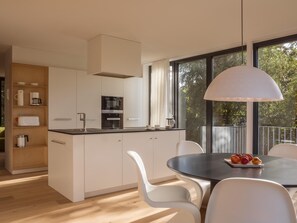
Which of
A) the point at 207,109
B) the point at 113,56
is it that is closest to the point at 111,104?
the point at 113,56

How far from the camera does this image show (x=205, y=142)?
539 centimetres

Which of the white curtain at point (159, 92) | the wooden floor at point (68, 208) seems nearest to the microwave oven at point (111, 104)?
the white curtain at point (159, 92)

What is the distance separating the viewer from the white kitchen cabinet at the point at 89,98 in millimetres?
5480

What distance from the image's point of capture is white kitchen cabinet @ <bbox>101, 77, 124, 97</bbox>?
19.1ft

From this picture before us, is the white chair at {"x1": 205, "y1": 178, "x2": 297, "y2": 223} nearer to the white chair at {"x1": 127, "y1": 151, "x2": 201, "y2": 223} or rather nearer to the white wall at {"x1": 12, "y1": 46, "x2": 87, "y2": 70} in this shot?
the white chair at {"x1": 127, "y1": 151, "x2": 201, "y2": 223}

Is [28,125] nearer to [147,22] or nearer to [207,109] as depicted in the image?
[147,22]

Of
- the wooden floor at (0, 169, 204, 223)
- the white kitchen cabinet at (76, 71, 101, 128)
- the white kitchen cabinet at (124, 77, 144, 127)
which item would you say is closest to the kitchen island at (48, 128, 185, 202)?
the wooden floor at (0, 169, 204, 223)

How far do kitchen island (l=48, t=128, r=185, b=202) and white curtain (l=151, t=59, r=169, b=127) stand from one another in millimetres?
1739

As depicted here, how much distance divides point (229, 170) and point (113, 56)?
285 cm

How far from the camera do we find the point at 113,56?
13.7ft

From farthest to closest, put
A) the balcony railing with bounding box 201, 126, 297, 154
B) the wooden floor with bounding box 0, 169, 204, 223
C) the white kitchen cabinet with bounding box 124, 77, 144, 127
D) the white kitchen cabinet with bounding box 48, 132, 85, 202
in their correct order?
the white kitchen cabinet with bounding box 124, 77, 144, 127
the balcony railing with bounding box 201, 126, 297, 154
the white kitchen cabinet with bounding box 48, 132, 85, 202
the wooden floor with bounding box 0, 169, 204, 223

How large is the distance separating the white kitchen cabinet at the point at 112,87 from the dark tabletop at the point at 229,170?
3753 millimetres

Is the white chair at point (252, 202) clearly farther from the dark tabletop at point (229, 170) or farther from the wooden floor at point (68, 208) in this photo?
the wooden floor at point (68, 208)

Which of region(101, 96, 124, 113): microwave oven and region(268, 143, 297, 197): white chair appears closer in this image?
region(268, 143, 297, 197): white chair
